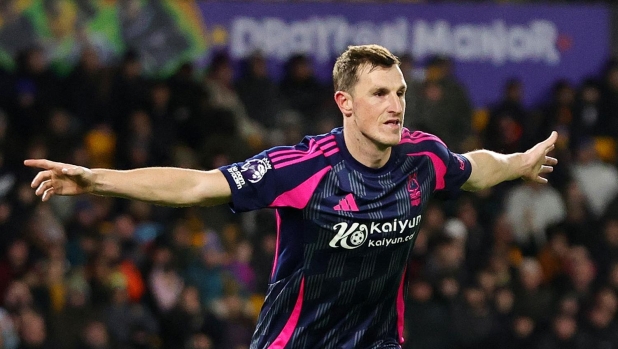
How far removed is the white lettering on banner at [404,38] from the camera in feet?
48.0

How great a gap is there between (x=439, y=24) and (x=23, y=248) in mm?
6425

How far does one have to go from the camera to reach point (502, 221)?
13688mm

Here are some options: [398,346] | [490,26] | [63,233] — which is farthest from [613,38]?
[398,346]

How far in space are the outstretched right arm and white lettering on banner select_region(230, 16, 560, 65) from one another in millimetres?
9127

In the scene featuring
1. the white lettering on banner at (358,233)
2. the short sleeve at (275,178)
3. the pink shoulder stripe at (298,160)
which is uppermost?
the pink shoulder stripe at (298,160)

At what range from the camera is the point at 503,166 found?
628 cm

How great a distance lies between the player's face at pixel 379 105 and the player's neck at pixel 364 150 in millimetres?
31

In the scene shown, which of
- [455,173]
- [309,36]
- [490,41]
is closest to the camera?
[455,173]

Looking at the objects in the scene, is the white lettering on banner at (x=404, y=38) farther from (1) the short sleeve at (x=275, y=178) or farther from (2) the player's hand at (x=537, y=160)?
(1) the short sleeve at (x=275, y=178)

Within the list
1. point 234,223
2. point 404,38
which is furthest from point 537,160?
point 404,38

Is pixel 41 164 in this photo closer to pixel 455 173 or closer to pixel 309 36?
pixel 455 173

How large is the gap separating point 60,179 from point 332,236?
4.23 feet

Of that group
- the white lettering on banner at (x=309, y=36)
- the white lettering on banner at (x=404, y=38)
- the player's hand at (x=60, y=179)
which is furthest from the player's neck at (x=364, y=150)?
the white lettering on banner at (x=309, y=36)

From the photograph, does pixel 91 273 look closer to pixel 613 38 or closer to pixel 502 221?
pixel 502 221
